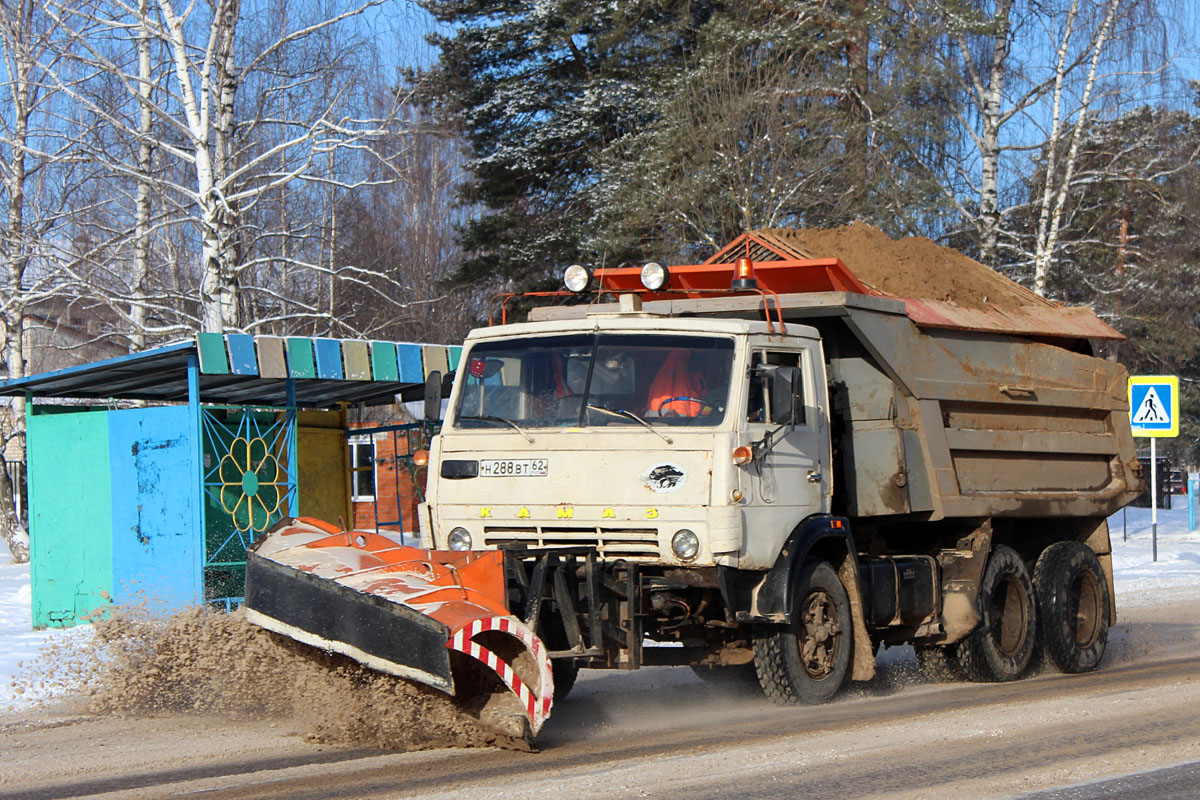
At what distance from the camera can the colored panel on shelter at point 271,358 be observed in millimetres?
12220

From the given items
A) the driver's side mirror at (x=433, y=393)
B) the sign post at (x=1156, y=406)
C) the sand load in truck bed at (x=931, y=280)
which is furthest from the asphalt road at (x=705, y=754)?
the sign post at (x=1156, y=406)

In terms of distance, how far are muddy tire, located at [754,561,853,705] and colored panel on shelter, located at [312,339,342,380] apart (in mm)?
6178

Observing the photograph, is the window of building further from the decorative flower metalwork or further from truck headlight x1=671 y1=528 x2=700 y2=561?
truck headlight x1=671 y1=528 x2=700 y2=561

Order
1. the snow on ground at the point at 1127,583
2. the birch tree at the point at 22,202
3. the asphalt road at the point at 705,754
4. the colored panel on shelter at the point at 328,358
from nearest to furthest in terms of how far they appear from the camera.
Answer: the asphalt road at the point at 705,754 → the snow on ground at the point at 1127,583 → the colored panel on shelter at the point at 328,358 → the birch tree at the point at 22,202

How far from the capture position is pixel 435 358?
A: 14.2 metres

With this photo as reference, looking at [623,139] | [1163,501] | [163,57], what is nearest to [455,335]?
[623,139]

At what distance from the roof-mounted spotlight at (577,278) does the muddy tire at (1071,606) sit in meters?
4.80

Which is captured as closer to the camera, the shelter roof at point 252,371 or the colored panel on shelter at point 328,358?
the shelter roof at point 252,371

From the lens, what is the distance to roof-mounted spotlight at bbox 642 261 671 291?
827 centimetres

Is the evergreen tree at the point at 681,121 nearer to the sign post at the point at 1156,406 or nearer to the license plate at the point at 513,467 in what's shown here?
the sign post at the point at 1156,406

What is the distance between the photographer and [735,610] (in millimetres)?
7609

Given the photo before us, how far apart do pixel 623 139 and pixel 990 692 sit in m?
16.5

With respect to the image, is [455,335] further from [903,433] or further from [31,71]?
[903,433]

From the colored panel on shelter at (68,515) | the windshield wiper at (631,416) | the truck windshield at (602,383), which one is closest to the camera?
the windshield wiper at (631,416)
